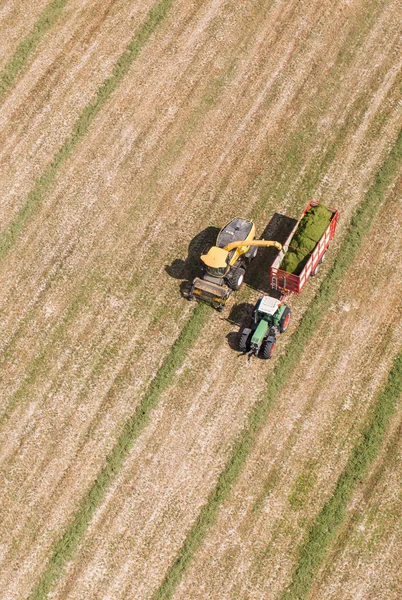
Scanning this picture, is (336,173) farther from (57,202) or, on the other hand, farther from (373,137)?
(57,202)

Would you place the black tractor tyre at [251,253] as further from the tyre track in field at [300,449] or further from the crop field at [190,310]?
the tyre track in field at [300,449]

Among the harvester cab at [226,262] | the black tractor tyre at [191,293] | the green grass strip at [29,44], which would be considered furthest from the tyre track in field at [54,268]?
the green grass strip at [29,44]

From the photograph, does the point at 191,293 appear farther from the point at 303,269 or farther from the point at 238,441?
the point at 238,441

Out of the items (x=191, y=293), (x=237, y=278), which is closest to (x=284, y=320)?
(x=237, y=278)

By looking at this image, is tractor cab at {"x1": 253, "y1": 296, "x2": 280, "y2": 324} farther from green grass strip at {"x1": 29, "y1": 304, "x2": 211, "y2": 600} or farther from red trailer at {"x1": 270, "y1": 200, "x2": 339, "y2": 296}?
green grass strip at {"x1": 29, "y1": 304, "x2": 211, "y2": 600}

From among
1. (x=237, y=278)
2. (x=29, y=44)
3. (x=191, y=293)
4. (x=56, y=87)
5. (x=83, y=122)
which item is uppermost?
(x=29, y=44)

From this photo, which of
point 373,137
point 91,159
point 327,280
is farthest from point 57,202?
point 373,137
